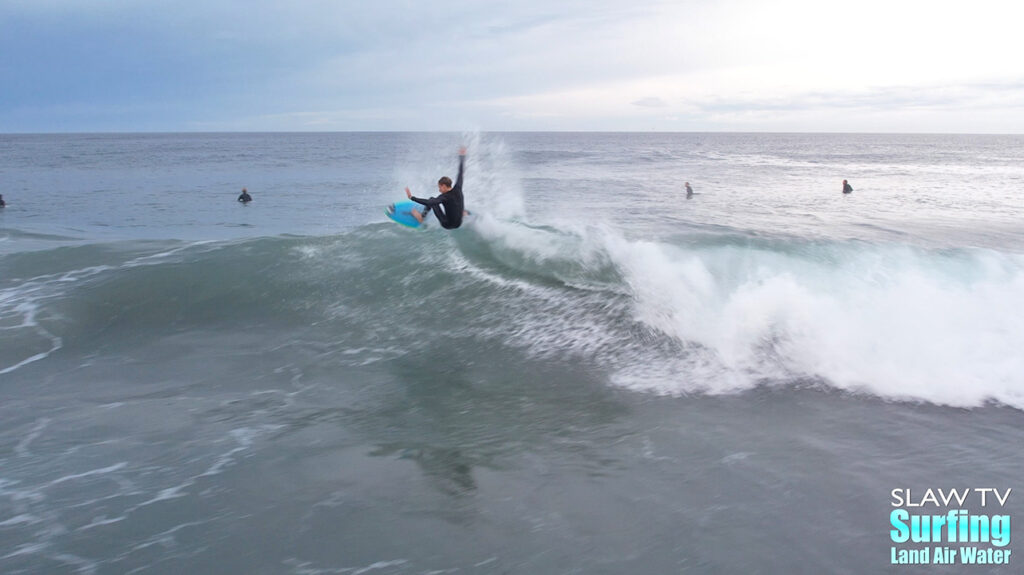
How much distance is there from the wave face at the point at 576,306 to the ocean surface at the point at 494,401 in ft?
0.20

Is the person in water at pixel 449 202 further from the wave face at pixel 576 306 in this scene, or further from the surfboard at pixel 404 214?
the surfboard at pixel 404 214

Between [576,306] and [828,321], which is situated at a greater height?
[576,306]

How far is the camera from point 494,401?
25.0ft

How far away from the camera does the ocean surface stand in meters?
4.95

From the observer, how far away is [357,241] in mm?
15117

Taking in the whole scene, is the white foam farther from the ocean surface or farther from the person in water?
the person in water

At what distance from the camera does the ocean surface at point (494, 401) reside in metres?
4.95

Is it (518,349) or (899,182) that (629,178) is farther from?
(518,349)

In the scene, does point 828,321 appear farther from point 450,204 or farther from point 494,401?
point 450,204

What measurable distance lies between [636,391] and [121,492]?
18.7 feet

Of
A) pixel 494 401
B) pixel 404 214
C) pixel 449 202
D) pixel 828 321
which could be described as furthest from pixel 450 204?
pixel 828 321

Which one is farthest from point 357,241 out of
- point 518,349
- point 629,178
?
point 629,178

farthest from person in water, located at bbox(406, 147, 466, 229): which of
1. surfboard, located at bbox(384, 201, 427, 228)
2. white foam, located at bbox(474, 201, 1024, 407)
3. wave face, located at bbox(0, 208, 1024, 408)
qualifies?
white foam, located at bbox(474, 201, 1024, 407)

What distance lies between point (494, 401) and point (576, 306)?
3466 mm
